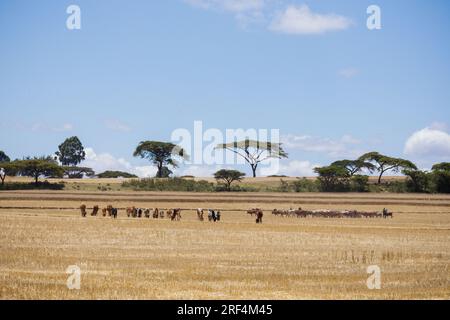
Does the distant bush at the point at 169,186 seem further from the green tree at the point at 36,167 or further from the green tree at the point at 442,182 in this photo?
the green tree at the point at 442,182

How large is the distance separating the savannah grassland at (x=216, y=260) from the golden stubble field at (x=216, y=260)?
4 centimetres

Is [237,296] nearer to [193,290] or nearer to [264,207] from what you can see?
[193,290]

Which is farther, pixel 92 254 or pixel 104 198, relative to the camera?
pixel 104 198

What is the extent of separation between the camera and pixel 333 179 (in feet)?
364

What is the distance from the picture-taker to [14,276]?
914 inches

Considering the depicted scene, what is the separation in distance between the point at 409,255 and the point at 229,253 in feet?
28.7

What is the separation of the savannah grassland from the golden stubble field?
0.04 metres

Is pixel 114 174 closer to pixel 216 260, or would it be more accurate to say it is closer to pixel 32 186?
pixel 32 186

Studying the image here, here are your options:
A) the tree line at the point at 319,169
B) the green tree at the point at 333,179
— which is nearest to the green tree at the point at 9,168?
the tree line at the point at 319,169

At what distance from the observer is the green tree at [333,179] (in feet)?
353

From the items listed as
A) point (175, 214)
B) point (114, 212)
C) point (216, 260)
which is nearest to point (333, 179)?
point (175, 214)

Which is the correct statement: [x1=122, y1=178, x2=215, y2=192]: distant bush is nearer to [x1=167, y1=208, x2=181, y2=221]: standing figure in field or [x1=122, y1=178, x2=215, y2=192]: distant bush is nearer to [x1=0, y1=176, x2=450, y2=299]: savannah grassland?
[x1=167, y1=208, x2=181, y2=221]: standing figure in field

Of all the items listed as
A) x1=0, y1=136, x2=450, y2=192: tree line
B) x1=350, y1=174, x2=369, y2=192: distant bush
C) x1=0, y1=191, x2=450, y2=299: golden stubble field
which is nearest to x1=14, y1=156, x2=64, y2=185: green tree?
x1=0, y1=136, x2=450, y2=192: tree line
